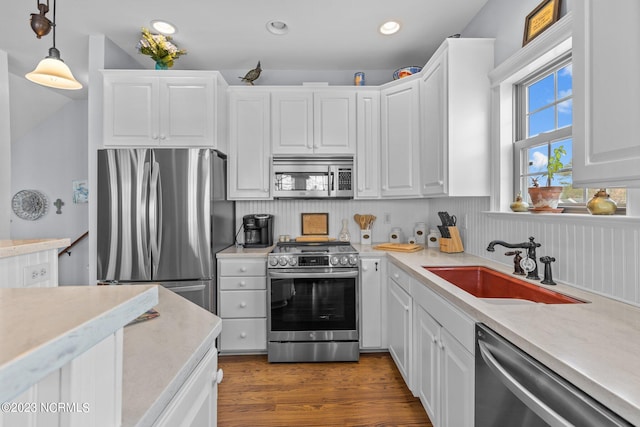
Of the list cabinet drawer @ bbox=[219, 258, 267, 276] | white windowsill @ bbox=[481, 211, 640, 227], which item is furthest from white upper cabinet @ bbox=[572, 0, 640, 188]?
cabinet drawer @ bbox=[219, 258, 267, 276]

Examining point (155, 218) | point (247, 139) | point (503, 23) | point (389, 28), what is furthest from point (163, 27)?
point (503, 23)

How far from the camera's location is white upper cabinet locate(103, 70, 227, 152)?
257 cm

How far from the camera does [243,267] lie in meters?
2.63

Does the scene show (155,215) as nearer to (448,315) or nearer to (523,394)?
(448,315)

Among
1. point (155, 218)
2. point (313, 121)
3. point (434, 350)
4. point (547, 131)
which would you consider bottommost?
point (434, 350)

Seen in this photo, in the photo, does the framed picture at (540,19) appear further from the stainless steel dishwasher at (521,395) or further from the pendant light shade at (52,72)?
A: the pendant light shade at (52,72)

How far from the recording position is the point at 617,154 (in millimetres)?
875

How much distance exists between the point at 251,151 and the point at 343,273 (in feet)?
4.70

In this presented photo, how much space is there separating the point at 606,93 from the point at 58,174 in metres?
5.79

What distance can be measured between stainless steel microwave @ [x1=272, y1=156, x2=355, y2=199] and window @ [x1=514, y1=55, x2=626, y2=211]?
1.40 m

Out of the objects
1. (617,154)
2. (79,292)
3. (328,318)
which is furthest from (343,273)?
(79,292)

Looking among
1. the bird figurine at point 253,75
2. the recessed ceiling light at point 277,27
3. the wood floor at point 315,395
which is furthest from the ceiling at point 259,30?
the wood floor at point 315,395

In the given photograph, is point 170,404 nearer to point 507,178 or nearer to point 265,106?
point 507,178

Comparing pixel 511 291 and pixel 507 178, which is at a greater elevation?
pixel 507 178
